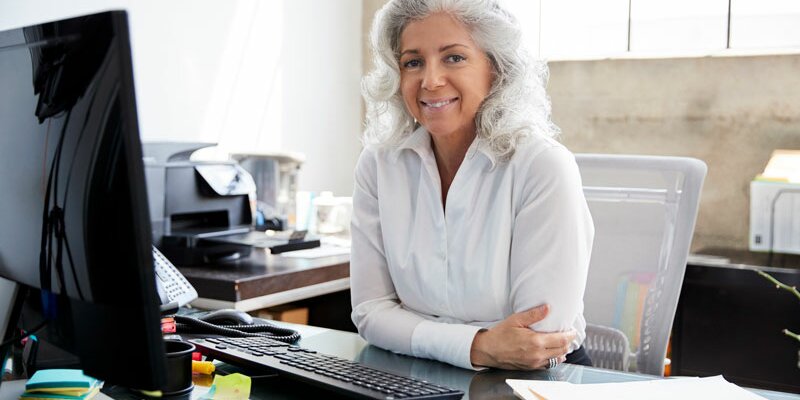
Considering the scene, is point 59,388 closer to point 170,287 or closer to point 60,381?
point 60,381

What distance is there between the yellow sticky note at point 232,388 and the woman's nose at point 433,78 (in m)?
0.81

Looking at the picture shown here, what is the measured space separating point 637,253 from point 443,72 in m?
0.62

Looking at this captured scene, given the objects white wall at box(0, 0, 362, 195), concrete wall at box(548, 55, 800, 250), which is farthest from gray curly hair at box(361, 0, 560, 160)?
concrete wall at box(548, 55, 800, 250)

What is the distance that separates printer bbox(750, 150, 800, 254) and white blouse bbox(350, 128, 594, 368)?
75.3 inches

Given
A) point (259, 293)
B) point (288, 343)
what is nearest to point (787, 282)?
point (259, 293)

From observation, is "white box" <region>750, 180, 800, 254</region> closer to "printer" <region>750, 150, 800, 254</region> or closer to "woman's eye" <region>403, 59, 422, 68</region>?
"printer" <region>750, 150, 800, 254</region>

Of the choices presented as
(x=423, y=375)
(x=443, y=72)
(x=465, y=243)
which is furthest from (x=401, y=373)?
(x=443, y=72)

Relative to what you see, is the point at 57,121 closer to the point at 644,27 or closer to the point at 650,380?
the point at 650,380

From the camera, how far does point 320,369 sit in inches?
45.1

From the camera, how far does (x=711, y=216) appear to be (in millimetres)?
3678

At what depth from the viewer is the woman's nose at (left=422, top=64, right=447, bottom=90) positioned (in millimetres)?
1679

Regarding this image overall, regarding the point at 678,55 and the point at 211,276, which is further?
the point at 678,55

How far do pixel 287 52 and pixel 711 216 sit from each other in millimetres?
2101

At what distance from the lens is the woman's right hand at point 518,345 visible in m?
1.33
